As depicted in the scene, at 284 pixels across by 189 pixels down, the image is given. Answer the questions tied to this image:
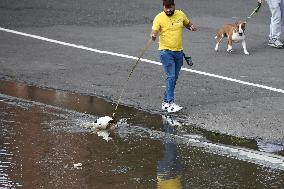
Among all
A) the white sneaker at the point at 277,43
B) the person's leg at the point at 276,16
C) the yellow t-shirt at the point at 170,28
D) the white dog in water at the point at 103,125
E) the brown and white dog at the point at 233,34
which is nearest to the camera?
the white dog in water at the point at 103,125

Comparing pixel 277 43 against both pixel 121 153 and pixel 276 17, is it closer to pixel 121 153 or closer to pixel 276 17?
pixel 276 17

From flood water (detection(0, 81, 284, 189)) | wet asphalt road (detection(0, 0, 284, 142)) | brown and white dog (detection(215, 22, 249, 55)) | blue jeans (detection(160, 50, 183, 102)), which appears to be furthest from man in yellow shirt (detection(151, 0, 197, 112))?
brown and white dog (detection(215, 22, 249, 55))

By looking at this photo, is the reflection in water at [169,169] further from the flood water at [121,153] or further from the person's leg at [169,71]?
the person's leg at [169,71]

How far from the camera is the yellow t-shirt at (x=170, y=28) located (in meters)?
11.5

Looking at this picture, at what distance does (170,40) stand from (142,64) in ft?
11.0

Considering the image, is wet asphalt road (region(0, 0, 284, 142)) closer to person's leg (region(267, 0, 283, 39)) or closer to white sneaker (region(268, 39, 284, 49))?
white sneaker (region(268, 39, 284, 49))

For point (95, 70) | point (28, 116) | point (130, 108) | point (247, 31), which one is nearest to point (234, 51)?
point (247, 31)

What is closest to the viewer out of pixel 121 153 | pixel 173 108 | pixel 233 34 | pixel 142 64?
pixel 121 153

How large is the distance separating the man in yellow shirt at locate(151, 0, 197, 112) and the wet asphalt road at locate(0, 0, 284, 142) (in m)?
0.25

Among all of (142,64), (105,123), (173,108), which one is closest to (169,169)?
(105,123)

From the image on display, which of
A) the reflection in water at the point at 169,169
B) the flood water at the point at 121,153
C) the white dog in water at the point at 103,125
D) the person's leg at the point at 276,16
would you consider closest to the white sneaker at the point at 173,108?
the flood water at the point at 121,153

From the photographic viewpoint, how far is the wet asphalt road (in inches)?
453

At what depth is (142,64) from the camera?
1494 cm

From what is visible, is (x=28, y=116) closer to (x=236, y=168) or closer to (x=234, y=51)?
(x=236, y=168)
